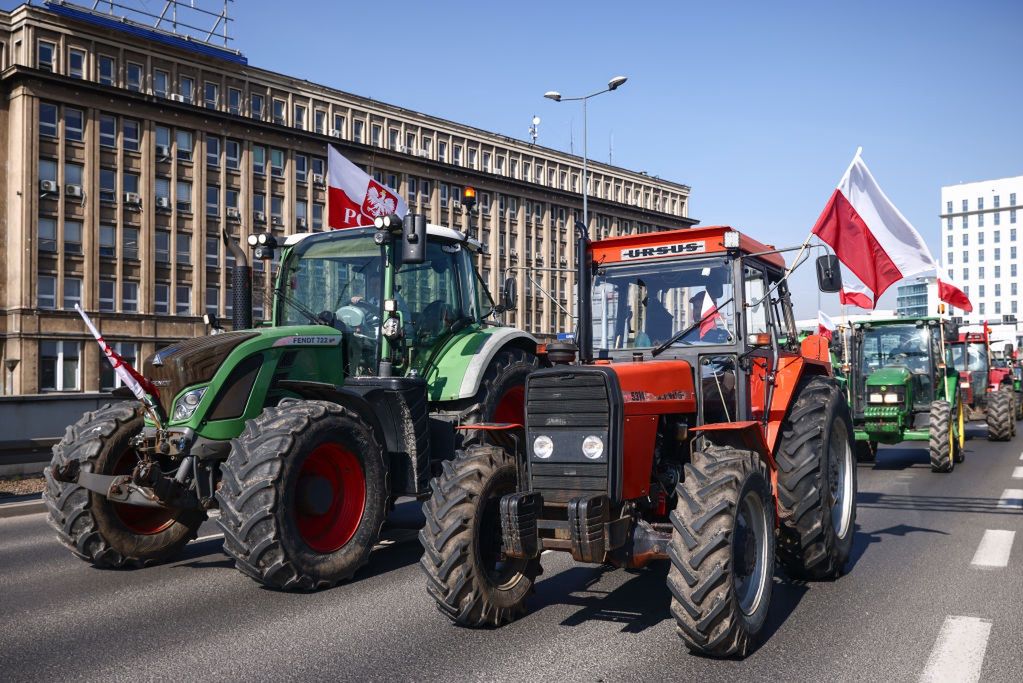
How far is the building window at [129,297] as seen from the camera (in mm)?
51594

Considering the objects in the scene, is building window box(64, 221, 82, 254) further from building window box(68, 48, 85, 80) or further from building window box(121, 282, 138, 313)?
building window box(68, 48, 85, 80)

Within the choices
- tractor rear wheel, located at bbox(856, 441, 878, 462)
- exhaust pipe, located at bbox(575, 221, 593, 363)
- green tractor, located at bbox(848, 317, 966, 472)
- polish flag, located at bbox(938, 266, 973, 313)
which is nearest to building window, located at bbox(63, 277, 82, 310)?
polish flag, located at bbox(938, 266, 973, 313)

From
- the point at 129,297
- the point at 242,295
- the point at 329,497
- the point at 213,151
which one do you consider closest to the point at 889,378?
the point at 242,295

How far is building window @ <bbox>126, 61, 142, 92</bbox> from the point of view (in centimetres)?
5209

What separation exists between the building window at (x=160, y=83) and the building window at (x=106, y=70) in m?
2.31

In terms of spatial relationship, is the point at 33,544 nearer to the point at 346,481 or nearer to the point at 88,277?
the point at 346,481

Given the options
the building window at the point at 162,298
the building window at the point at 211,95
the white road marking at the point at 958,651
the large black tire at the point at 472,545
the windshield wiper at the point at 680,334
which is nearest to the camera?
the white road marking at the point at 958,651

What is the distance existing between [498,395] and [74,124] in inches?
1871

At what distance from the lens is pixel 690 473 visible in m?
5.38

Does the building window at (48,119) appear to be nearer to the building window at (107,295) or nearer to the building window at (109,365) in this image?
the building window at (107,295)

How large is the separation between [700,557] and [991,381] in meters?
22.6

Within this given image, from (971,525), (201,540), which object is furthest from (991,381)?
(201,540)

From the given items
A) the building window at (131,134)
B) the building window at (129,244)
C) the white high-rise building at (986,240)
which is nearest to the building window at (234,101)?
the building window at (131,134)

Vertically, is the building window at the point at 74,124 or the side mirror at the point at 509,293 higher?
the building window at the point at 74,124
